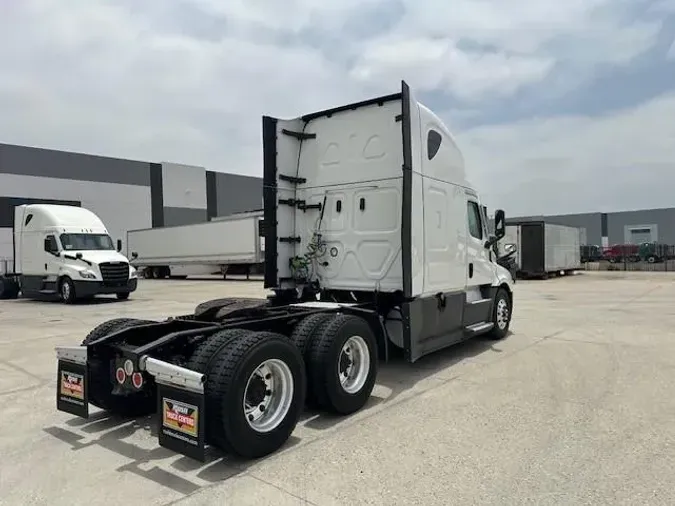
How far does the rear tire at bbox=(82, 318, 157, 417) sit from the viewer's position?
4652 millimetres

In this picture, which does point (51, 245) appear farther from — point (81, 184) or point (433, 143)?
point (81, 184)

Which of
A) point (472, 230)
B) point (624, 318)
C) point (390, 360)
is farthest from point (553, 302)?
point (390, 360)

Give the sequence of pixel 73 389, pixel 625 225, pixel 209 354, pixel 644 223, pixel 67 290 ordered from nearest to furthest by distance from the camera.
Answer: pixel 209 354 → pixel 73 389 → pixel 67 290 → pixel 644 223 → pixel 625 225

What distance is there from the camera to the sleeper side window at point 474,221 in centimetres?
807

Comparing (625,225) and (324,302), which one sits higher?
(625,225)

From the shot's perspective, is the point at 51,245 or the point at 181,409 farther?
the point at 51,245

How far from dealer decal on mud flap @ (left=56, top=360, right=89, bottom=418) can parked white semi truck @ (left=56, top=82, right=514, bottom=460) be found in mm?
16

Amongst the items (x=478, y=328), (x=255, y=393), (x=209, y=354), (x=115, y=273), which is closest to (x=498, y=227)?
(x=478, y=328)

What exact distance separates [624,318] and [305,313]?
926cm

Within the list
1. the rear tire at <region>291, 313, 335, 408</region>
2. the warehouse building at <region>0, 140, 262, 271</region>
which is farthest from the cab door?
the warehouse building at <region>0, 140, 262, 271</region>

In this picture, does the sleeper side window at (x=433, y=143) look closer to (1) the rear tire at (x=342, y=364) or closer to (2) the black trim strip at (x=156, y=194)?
(1) the rear tire at (x=342, y=364)

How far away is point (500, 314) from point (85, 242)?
14.5 meters

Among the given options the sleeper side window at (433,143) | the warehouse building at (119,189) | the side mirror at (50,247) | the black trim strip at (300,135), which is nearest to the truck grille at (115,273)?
the side mirror at (50,247)

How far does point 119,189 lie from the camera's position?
40.0 metres
